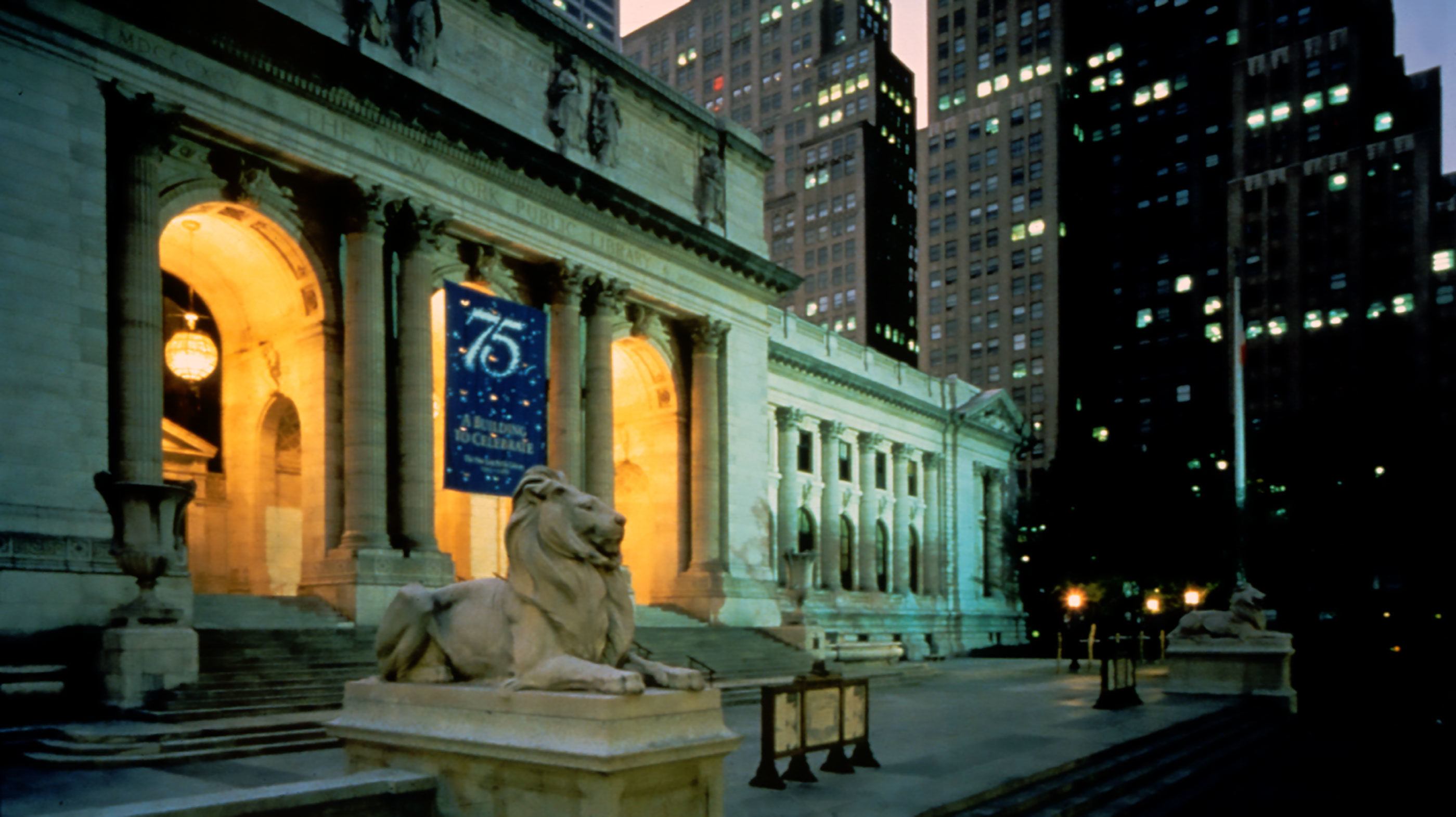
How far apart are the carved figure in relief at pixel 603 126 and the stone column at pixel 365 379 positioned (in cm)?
796

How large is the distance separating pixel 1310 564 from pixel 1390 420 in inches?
351

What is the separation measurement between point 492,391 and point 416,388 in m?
1.89

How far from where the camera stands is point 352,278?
23781 millimetres

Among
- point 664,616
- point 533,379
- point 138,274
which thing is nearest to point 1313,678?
point 664,616

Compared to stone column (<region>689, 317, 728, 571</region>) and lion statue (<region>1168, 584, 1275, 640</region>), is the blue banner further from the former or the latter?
lion statue (<region>1168, 584, 1275, 640</region>)

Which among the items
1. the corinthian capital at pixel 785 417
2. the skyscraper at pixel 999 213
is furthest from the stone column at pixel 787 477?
the skyscraper at pixel 999 213

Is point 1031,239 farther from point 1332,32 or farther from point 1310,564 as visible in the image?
point 1310,564

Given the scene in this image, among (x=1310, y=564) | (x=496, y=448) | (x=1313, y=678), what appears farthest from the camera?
(x=1310, y=564)

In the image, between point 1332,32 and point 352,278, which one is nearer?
point 352,278

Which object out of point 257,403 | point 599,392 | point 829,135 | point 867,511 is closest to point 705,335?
point 599,392

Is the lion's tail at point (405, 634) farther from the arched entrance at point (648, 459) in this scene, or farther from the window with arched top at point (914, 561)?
the window with arched top at point (914, 561)

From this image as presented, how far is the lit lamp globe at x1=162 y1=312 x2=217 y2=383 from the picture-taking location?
2175cm

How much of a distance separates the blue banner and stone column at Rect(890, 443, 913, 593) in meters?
32.0

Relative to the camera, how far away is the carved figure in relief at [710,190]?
34.9 metres
